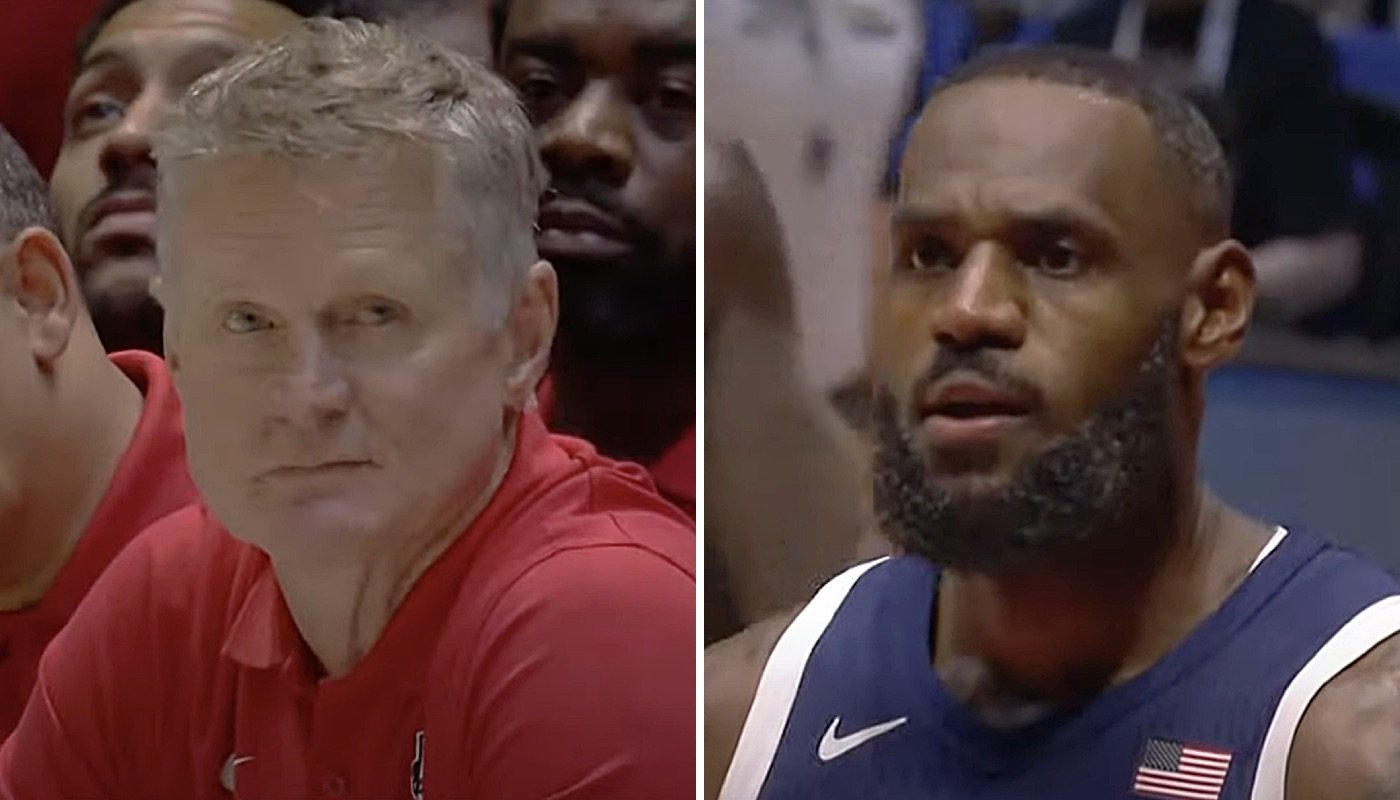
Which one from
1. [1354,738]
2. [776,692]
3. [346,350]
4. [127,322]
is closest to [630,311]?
[346,350]

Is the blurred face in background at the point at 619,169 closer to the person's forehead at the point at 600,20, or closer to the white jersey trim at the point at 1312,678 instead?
the person's forehead at the point at 600,20

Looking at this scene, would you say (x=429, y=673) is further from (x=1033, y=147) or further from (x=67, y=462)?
(x=1033, y=147)

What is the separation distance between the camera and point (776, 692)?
1.78 metres

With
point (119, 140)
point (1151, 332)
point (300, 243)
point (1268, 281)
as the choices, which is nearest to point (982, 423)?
point (1151, 332)

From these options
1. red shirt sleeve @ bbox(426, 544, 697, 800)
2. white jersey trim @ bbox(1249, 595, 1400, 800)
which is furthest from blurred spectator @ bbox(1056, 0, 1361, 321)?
red shirt sleeve @ bbox(426, 544, 697, 800)

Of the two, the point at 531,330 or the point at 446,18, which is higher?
the point at 446,18

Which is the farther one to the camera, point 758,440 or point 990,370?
point 758,440

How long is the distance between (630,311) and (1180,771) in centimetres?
62

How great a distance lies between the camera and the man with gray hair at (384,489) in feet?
5.77

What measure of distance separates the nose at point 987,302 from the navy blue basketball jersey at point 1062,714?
0.69 ft

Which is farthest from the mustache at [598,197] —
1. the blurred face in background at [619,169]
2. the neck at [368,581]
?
the neck at [368,581]

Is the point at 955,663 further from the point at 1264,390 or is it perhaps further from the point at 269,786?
the point at 269,786

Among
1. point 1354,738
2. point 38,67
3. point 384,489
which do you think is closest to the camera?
point 1354,738

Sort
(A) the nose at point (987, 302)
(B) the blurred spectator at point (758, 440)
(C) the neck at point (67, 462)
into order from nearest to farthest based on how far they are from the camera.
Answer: (A) the nose at point (987, 302) → (B) the blurred spectator at point (758, 440) → (C) the neck at point (67, 462)
